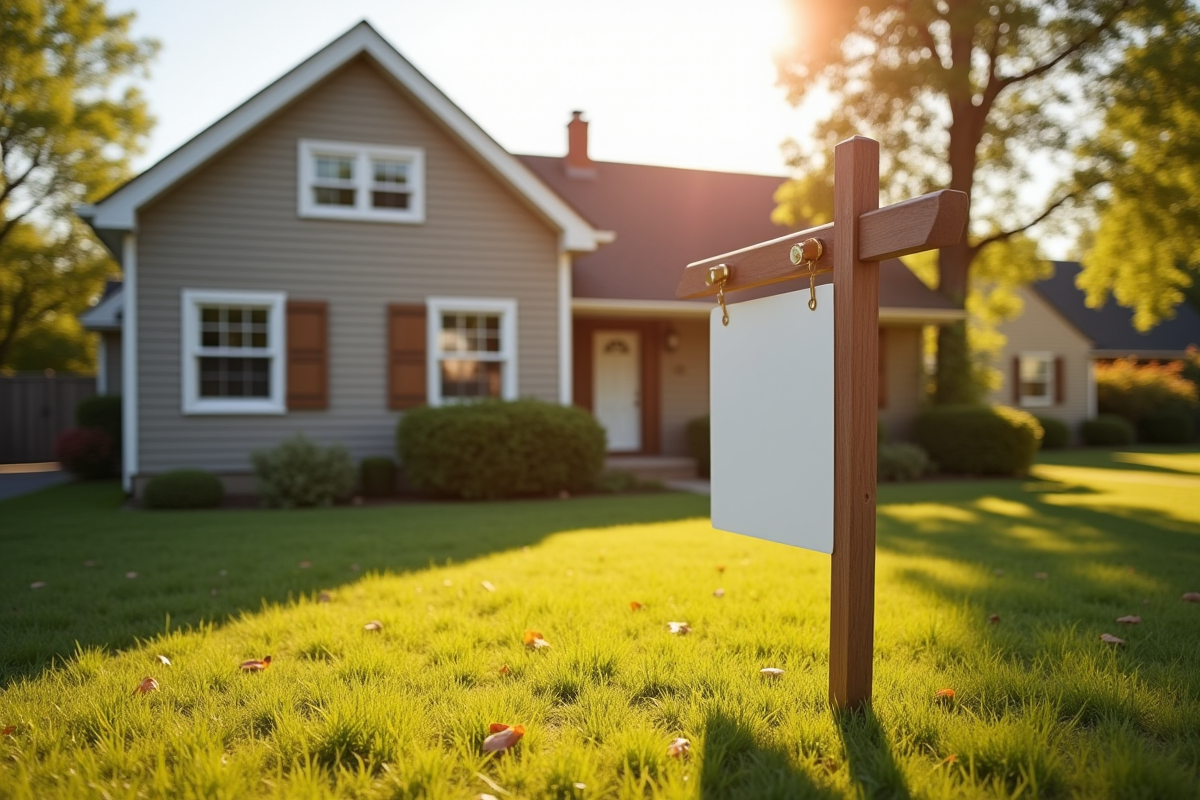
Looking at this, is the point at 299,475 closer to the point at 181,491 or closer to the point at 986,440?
the point at 181,491

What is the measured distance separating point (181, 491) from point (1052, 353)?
2278 cm

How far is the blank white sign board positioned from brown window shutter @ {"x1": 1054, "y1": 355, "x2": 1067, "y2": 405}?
928 inches

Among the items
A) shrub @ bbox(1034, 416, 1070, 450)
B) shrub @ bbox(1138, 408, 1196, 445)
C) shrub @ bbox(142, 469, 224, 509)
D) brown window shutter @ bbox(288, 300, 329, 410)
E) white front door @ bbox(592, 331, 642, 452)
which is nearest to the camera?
shrub @ bbox(142, 469, 224, 509)

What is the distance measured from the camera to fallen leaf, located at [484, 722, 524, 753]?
2.27 meters

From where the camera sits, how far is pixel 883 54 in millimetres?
14406

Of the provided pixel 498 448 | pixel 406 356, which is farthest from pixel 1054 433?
pixel 406 356

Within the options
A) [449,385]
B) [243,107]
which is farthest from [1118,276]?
[243,107]

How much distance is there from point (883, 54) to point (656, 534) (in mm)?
11307

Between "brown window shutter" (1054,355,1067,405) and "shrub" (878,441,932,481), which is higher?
"brown window shutter" (1054,355,1067,405)

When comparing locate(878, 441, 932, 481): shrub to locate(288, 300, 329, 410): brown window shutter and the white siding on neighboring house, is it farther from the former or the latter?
the white siding on neighboring house

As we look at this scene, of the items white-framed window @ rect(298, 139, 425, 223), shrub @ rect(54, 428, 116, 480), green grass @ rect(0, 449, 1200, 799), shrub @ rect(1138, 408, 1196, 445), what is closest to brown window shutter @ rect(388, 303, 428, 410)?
white-framed window @ rect(298, 139, 425, 223)

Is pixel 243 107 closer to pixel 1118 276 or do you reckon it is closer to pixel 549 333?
pixel 549 333

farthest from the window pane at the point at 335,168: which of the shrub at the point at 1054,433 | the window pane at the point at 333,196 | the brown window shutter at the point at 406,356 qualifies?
the shrub at the point at 1054,433

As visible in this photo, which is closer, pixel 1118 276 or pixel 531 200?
pixel 531 200
